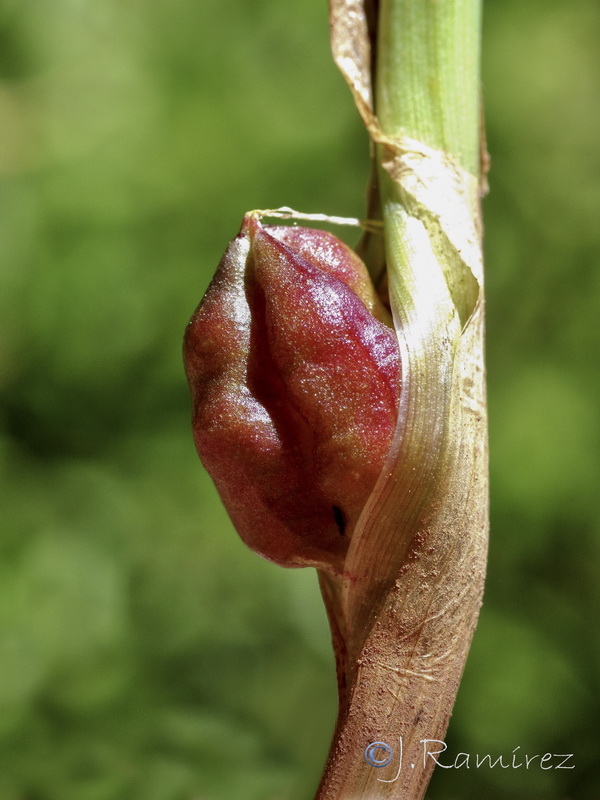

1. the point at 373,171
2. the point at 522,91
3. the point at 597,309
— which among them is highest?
the point at 522,91

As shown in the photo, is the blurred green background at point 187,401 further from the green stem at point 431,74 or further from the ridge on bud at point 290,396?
the green stem at point 431,74

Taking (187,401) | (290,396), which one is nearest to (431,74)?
(290,396)

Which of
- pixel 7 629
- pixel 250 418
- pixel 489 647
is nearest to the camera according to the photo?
pixel 250 418

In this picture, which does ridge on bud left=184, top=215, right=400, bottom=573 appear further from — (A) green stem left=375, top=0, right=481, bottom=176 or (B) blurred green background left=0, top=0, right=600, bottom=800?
(B) blurred green background left=0, top=0, right=600, bottom=800

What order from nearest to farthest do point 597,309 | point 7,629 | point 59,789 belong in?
point 59,789
point 7,629
point 597,309

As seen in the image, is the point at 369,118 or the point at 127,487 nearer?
the point at 369,118

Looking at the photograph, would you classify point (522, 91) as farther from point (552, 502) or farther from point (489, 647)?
point (489, 647)

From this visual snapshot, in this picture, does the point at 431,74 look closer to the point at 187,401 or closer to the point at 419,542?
the point at 419,542

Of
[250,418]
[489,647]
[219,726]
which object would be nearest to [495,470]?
[489,647]
